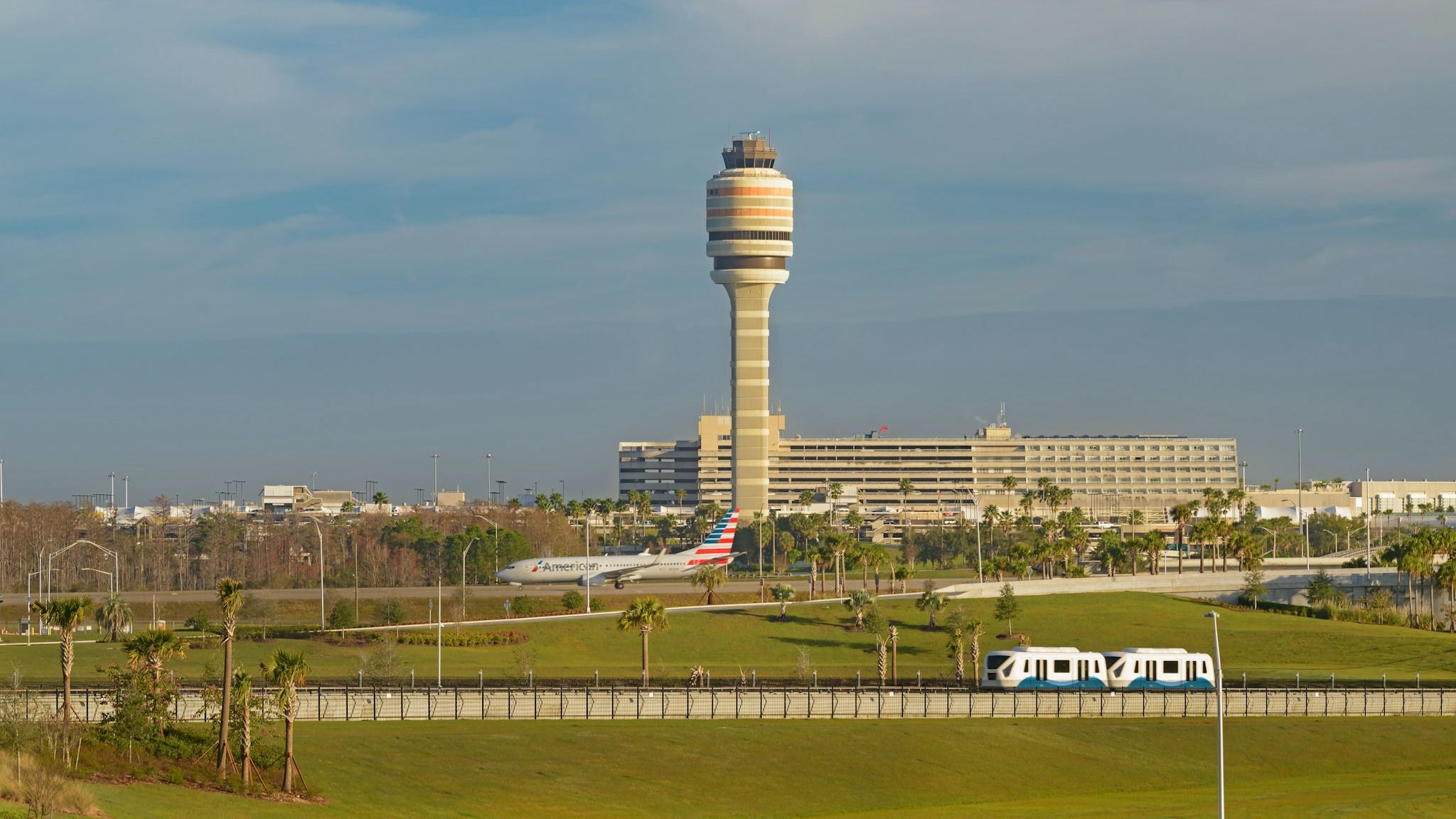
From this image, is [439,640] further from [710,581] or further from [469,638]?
[710,581]

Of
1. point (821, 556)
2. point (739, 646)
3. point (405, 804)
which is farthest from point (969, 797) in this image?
point (821, 556)

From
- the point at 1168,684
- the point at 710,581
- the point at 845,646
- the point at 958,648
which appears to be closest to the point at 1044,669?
the point at 958,648

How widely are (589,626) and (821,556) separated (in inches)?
1291

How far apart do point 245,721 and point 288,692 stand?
2.53 metres

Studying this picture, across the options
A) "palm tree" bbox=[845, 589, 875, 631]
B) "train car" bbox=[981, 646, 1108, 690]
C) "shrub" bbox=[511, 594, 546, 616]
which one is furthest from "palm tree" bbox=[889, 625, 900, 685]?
"shrub" bbox=[511, 594, 546, 616]

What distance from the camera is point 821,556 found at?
163 meters

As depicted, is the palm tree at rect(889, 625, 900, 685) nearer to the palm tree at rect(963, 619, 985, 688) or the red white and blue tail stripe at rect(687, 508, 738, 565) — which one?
the palm tree at rect(963, 619, 985, 688)

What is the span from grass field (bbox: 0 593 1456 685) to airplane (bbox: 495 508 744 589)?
1332 inches

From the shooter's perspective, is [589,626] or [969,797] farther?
[589,626]

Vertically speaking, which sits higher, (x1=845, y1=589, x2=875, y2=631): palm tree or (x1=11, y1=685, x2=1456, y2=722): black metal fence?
(x1=845, y1=589, x2=875, y2=631): palm tree

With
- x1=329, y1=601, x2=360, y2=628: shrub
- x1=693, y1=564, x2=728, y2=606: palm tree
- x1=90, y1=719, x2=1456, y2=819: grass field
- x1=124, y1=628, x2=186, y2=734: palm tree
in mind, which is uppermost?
x1=124, y1=628, x2=186, y2=734: palm tree

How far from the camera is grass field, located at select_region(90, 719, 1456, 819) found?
227ft

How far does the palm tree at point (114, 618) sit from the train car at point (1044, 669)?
62.7m

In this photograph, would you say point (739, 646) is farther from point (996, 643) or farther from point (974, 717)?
point (974, 717)
